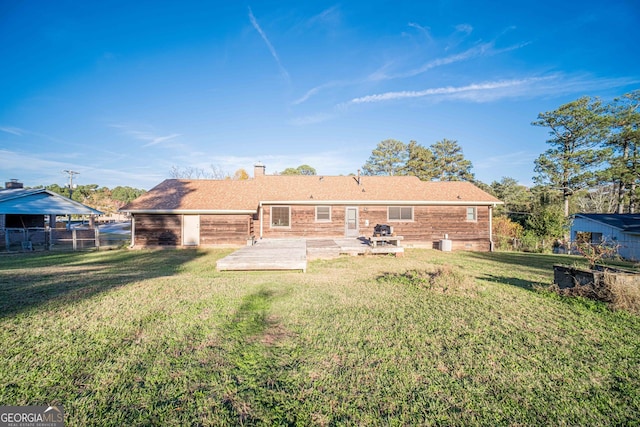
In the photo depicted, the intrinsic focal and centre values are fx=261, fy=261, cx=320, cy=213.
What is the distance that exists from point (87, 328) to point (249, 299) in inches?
107

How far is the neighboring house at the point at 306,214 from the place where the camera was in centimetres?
1589

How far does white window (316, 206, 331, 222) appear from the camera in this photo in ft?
54.2

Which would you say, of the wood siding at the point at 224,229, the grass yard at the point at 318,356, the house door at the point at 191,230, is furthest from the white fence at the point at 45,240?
the grass yard at the point at 318,356

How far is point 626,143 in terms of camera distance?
2600 centimetres

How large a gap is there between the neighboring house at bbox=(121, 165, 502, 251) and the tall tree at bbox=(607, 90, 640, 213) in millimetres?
19623

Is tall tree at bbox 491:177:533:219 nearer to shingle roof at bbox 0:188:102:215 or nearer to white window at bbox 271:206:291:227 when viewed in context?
white window at bbox 271:206:291:227

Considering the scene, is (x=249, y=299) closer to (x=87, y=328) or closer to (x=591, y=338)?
(x=87, y=328)

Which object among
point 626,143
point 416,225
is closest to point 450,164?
point 626,143

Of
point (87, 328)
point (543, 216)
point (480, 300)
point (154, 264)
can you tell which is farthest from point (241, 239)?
point (543, 216)

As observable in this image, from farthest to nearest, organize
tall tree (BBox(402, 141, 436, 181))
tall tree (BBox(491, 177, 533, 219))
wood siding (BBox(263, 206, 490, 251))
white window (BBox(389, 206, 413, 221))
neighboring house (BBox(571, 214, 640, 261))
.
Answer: tall tree (BBox(402, 141, 436, 181))
tall tree (BBox(491, 177, 533, 219))
neighboring house (BBox(571, 214, 640, 261))
white window (BBox(389, 206, 413, 221))
wood siding (BBox(263, 206, 490, 251))

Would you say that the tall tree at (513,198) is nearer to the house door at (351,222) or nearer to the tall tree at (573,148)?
the tall tree at (573,148)

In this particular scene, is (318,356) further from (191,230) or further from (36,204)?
(36,204)

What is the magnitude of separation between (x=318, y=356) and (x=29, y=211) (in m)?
21.7

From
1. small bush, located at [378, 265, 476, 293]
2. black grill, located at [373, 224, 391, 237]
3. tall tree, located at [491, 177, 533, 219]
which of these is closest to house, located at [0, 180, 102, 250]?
black grill, located at [373, 224, 391, 237]
